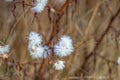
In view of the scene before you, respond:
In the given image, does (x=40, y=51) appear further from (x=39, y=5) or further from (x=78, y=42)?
(x=78, y=42)

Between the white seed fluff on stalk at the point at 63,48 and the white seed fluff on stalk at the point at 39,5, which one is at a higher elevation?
the white seed fluff on stalk at the point at 39,5

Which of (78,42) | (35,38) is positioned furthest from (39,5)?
(78,42)

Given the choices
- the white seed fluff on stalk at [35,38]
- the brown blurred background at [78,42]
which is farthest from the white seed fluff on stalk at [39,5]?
the brown blurred background at [78,42]

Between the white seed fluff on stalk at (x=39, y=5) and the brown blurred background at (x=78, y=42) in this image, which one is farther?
the brown blurred background at (x=78, y=42)

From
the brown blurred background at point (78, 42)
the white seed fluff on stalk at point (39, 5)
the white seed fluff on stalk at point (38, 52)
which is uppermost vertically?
the brown blurred background at point (78, 42)

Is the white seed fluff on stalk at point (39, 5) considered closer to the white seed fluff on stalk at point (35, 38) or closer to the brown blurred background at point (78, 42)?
the white seed fluff on stalk at point (35, 38)

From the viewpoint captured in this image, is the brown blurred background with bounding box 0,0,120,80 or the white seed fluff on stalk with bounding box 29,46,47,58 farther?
the brown blurred background with bounding box 0,0,120,80

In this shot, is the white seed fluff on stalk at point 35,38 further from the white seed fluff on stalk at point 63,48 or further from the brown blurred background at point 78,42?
the brown blurred background at point 78,42

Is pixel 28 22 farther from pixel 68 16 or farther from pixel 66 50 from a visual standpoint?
pixel 66 50

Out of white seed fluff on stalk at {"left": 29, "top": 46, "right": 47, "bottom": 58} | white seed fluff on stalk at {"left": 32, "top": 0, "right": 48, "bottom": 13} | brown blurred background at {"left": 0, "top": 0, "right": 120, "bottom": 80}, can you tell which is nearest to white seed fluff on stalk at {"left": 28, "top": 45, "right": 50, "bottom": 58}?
white seed fluff on stalk at {"left": 29, "top": 46, "right": 47, "bottom": 58}

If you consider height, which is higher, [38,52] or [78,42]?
[78,42]

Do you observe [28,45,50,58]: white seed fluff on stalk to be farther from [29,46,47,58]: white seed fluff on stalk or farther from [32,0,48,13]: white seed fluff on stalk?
[32,0,48,13]: white seed fluff on stalk
